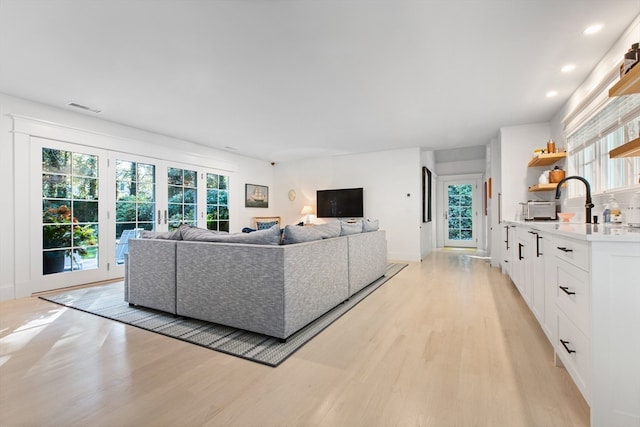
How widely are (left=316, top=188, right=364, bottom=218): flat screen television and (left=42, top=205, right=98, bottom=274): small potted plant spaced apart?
14.6ft

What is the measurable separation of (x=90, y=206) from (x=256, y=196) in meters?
3.55

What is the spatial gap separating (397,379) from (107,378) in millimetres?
1700

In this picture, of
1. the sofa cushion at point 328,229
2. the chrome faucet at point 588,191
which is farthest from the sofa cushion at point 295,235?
the chrome faucet at point 588,191

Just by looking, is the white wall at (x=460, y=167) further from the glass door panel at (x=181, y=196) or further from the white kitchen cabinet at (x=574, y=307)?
the white kitchen cabinet at (x=574, y=307)

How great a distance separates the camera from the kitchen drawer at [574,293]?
1.29 metres

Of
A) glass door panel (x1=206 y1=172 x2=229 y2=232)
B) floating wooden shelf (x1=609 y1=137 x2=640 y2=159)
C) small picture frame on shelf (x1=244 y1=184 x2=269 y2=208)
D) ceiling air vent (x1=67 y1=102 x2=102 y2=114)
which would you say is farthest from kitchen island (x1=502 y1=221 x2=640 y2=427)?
small picture frame on shelf (x1=244 y1=184 x2=269 y2=208)

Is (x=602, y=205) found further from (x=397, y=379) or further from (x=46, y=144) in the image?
(x=46, y=144)

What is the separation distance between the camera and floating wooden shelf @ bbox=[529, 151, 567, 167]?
3.72 meters

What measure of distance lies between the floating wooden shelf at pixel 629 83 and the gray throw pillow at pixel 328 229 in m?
2.29

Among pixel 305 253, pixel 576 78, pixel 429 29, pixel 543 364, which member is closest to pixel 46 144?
pixel 305 253

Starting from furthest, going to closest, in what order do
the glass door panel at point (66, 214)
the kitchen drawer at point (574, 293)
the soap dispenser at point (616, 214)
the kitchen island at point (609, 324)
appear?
the glass door panel at point (66, 214) → the soap dispenser at point (616, 214) → the kitchen drawer at point (574, 293) → the kitchen island at point (609, 324)

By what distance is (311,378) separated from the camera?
1709mm

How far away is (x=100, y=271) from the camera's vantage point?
425 cm

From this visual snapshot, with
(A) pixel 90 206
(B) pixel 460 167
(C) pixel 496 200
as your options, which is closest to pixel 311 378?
(A) pixel 90 206
